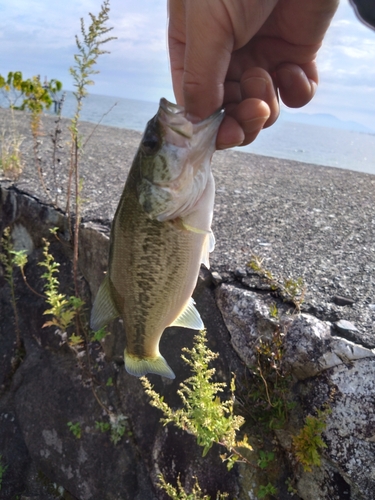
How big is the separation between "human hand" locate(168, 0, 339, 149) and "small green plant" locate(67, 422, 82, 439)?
99.3 inches

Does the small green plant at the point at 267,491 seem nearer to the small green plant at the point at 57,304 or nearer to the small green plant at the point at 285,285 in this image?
the small green plant at the point at 285,285

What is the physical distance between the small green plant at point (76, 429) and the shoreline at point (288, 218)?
1621 mm

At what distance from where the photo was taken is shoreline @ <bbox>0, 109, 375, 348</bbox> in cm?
297

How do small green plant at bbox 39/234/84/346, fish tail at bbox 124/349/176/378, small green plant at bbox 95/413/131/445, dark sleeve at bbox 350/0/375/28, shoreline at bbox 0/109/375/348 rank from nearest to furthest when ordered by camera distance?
dark sleeve at bbox 350/0/375/28 → fish tail at bbox 124/349/176/378 → shoreline at bbox 0/109/375/348 → small green plant at bbox 39/234/84/346 → small green plant at bbox 95/413/131/445

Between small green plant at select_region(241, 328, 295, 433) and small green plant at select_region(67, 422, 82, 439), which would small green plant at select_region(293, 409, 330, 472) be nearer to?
small green plant at select_region(241, 328, 295, 433)

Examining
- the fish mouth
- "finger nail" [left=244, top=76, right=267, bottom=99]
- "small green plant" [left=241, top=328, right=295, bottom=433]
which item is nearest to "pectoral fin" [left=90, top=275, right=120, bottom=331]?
the fish mouth

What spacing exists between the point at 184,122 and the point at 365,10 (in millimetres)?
798

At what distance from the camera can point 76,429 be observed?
3447mm

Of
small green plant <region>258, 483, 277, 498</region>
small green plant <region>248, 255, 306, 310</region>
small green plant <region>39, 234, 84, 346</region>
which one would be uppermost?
small green plant <region>248, 255, 306, 310</region>

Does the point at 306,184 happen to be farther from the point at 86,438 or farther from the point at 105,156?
the point at 86,438

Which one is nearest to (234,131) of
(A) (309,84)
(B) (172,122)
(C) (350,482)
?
(B) (172,122)

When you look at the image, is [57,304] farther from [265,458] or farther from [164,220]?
[265,458]

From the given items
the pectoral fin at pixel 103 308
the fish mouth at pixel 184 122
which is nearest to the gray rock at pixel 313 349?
the pectoral fin at pixel 103 308

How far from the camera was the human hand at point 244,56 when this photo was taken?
187cm
